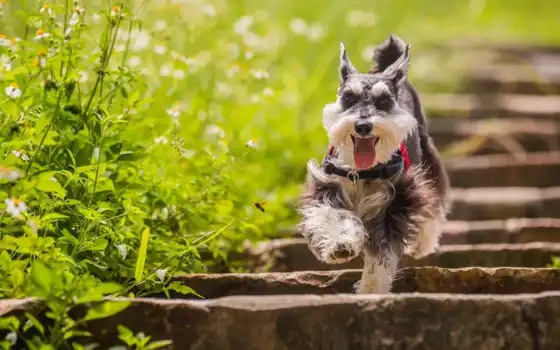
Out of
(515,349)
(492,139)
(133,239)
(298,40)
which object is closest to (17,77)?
(133,239)

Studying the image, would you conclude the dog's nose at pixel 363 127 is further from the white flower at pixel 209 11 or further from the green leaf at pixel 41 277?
the white flower at pixel 209 11

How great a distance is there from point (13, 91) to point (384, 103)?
1.35 m

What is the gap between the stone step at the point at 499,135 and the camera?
25.9 ft

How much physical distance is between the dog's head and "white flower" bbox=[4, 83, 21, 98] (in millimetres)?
1129

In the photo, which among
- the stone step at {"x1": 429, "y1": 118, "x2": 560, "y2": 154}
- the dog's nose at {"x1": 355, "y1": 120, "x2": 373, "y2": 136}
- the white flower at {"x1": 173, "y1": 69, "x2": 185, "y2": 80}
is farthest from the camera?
the stone step at {"x1": 429, "y1": 118, "x2": 560, "y2": 154}

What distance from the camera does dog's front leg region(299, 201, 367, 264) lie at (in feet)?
11.5

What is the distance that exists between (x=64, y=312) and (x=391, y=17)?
754 centimetres

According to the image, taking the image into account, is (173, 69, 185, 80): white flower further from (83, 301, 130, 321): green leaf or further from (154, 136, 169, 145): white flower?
(83, 301, 130, 321): green leaf

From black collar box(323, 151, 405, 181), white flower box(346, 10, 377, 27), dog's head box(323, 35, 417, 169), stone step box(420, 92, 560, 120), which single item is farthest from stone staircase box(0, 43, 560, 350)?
stone step box(420, 92, 560, 120)

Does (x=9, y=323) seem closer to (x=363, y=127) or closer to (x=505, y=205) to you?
(x=363, y=127)

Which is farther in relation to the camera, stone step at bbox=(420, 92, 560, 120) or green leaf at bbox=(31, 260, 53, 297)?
stone step at bbox=(420, 92, 560, 120)

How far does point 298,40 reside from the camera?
25.1ft

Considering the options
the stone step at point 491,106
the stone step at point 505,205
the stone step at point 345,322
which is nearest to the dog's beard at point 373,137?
the stone step at point 345,322

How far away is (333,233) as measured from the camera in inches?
140
